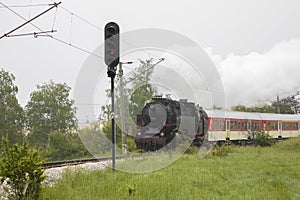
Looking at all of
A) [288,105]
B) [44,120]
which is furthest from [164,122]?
[288,105]

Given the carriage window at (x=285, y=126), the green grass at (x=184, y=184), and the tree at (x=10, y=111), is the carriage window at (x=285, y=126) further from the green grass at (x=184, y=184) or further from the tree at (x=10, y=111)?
the tree at (x=10, y=111)

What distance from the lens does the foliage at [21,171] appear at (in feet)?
18.2

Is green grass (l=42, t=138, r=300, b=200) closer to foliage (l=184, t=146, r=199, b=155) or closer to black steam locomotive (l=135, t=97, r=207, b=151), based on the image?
black steam locomotive (l=135, t=97, r=207, b=151)

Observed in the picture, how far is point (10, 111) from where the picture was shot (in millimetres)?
21531

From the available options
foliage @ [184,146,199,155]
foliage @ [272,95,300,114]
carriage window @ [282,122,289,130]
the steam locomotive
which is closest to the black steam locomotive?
the steam locomotive

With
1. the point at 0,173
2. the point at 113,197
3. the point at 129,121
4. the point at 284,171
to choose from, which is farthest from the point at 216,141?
the point at 0,173

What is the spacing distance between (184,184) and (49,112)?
1968cm

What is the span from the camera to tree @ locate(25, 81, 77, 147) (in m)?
24.0

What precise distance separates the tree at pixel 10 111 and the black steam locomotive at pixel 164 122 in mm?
9913

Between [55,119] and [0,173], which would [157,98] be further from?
[55,119]

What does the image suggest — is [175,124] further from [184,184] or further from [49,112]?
[49,112]

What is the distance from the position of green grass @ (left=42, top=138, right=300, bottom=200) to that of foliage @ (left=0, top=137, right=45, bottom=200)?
0.41 m

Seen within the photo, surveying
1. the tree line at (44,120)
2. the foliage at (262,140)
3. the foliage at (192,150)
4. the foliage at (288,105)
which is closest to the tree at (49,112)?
the tree line at (44,120)

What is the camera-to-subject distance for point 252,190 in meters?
7.50
